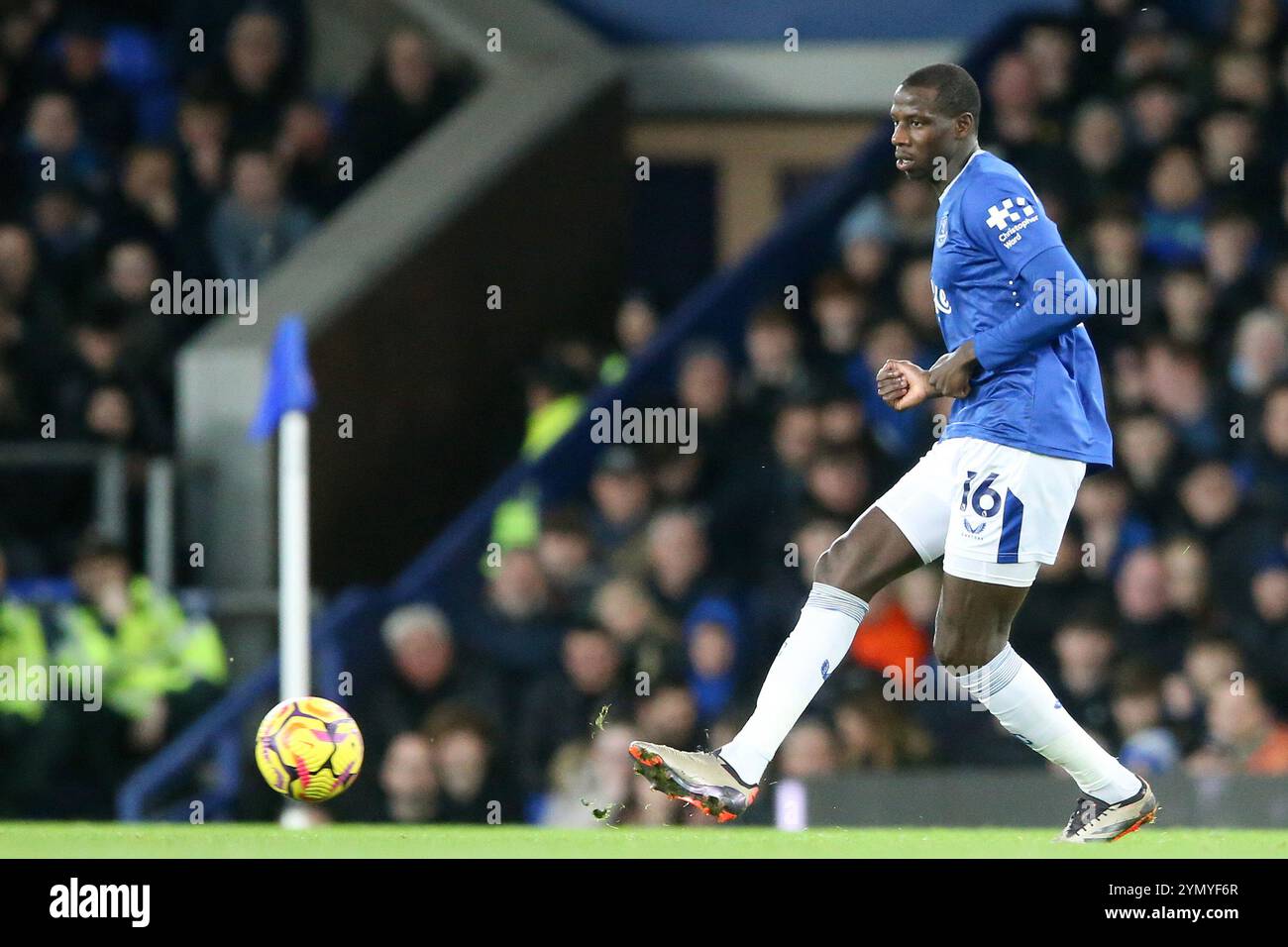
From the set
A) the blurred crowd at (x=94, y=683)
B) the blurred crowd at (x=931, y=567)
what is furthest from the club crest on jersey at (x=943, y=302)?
the blurred crowd at (x=94, y=683)

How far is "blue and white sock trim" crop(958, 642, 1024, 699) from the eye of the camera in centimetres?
638

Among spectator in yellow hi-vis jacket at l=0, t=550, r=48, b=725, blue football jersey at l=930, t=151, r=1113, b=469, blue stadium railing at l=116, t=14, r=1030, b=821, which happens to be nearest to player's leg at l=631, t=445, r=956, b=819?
blue football jersey at l=930, t=151, r=1113, b=469

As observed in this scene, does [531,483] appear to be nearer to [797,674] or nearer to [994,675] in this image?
[797,674]

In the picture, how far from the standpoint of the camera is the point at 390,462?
41.4ft

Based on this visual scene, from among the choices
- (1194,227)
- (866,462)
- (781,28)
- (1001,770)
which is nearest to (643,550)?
(866,462)

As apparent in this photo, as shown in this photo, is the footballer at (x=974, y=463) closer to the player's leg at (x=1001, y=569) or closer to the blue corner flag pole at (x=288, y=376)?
the player's leg at (x=1001, y=569)

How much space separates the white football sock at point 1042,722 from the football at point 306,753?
185cm

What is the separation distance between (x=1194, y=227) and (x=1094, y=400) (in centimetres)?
528

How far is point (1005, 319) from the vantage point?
629 centimetres

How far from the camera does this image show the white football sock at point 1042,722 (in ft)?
21.0

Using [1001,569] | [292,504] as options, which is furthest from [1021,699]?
[292,504]

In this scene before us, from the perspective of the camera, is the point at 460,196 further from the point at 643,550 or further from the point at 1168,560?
the point at 1168,560

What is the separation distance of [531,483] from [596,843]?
5063 mm

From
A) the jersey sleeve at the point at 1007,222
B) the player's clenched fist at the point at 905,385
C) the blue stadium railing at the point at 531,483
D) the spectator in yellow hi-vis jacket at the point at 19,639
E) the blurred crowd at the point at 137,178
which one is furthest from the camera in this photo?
the blurred crowd at the point at 137,178
